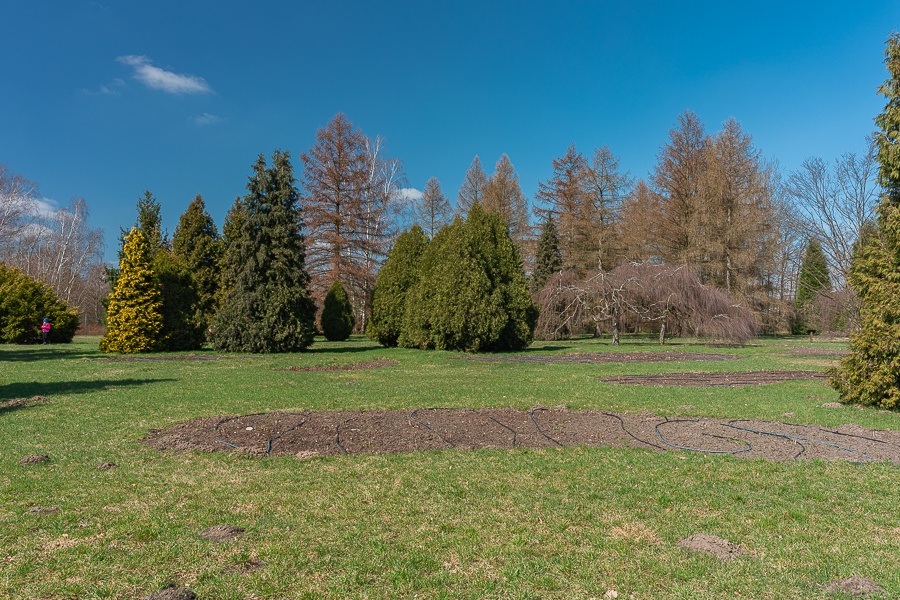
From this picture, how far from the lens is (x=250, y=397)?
9016 millimetres

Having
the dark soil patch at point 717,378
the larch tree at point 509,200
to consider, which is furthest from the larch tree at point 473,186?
the dark soil patch at point 717,378

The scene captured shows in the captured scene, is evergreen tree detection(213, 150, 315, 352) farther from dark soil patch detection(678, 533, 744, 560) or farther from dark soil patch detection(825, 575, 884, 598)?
dark soil patch detection(825, 575, 884, 598)

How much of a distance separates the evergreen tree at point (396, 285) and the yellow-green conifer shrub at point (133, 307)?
29.1 ft

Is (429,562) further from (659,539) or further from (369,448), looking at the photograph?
(369,448)

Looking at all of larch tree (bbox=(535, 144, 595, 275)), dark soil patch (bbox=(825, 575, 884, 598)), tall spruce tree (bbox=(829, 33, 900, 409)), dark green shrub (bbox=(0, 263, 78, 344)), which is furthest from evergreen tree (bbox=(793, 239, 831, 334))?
dark green shrub (bbox=(0, 263, 78, 344))

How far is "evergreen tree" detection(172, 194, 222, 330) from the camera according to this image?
985 inches

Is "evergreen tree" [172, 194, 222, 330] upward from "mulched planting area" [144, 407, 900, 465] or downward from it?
upward

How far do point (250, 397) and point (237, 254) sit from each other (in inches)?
506

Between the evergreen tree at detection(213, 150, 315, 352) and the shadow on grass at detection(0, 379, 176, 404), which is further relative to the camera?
the evergreen tree at detection(213, 150, 315, 352)

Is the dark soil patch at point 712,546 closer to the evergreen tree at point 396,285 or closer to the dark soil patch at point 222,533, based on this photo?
the dark soil patch at point 222,533

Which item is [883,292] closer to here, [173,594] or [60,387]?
[173,594]

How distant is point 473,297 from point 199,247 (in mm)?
14279

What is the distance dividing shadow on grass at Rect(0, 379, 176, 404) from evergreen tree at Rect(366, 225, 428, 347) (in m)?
12.6

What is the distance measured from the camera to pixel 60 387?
10047mm
